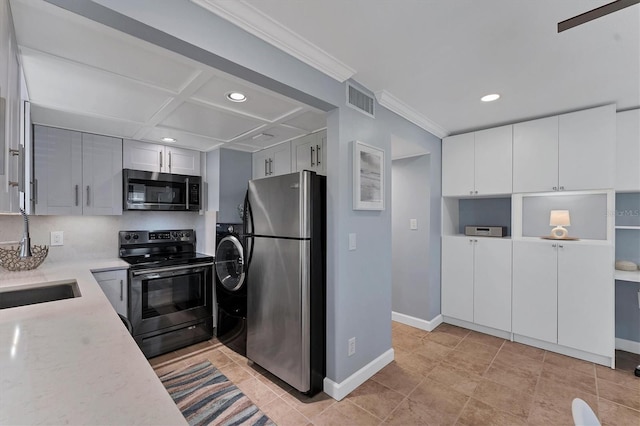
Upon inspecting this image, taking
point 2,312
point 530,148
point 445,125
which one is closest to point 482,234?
point 530,148

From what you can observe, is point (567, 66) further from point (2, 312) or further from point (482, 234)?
point (2, 312)

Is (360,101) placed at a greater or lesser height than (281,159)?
greater

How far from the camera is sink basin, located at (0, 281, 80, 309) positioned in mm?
1687

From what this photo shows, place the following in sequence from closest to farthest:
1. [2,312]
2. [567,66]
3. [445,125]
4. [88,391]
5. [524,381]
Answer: [88,391] → [2,312] → [567,66] → [524,381] → [445,125]

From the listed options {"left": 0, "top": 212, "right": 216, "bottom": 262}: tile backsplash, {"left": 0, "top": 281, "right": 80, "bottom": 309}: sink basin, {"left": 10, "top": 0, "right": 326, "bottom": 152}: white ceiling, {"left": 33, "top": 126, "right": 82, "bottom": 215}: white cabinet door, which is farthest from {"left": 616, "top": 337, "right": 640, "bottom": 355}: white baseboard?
{"left": 33, "top": 126, "right": 82, "bottom": 215}: white cabinet door

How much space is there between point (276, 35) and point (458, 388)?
2.74m

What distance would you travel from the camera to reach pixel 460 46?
1751 millimetres

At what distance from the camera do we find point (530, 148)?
9.60 ft

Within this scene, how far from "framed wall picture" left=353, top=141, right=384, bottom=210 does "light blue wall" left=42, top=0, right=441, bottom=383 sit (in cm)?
6

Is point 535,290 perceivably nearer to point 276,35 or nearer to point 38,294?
point 276,35

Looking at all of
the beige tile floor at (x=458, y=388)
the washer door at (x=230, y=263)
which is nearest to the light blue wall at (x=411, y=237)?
the beige tile floor at (x=458, y=388)

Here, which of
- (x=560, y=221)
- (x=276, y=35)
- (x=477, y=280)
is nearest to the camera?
(x=276, y=35)

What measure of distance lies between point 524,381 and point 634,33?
2.46 m

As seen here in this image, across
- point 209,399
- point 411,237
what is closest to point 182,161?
point 209,399
